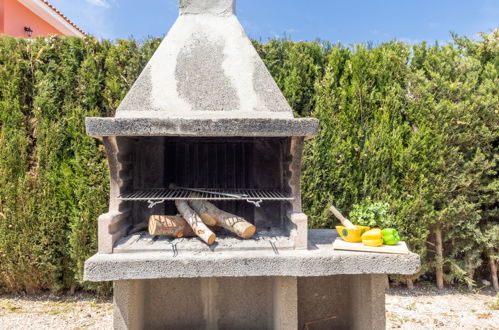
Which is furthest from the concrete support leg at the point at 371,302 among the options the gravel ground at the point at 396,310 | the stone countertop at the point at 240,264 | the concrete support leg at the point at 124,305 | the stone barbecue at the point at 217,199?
the concrete support leg at the point at 124,305

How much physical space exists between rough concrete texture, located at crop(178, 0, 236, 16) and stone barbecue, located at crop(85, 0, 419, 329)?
0.01 m

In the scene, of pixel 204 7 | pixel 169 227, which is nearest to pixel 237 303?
pixel 169 227

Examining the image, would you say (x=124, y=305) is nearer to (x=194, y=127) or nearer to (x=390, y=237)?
(x=194, y=127)

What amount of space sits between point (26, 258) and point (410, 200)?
5.20 metres

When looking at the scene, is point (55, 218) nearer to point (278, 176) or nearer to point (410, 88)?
point (278, 176)

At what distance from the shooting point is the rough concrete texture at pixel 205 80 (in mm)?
2307

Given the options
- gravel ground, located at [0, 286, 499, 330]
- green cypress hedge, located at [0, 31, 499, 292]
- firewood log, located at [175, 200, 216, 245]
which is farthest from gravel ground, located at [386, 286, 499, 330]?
firewood log, located at [175, 200, 216, 245]

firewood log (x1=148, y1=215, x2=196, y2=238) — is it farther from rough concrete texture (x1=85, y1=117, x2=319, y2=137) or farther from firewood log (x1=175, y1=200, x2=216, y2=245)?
rough concrete texture (x1=85, y1=117, x2=319, y2=137)

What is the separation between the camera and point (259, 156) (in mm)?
2957

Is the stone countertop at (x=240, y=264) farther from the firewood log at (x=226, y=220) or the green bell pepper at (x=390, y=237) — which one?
the firewood log at (x=226, y=220)

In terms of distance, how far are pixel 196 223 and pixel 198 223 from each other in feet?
0.06

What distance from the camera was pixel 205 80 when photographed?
244cm

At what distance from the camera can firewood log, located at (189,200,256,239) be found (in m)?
2.29

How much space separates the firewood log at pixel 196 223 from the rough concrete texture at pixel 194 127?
2.38 feet
